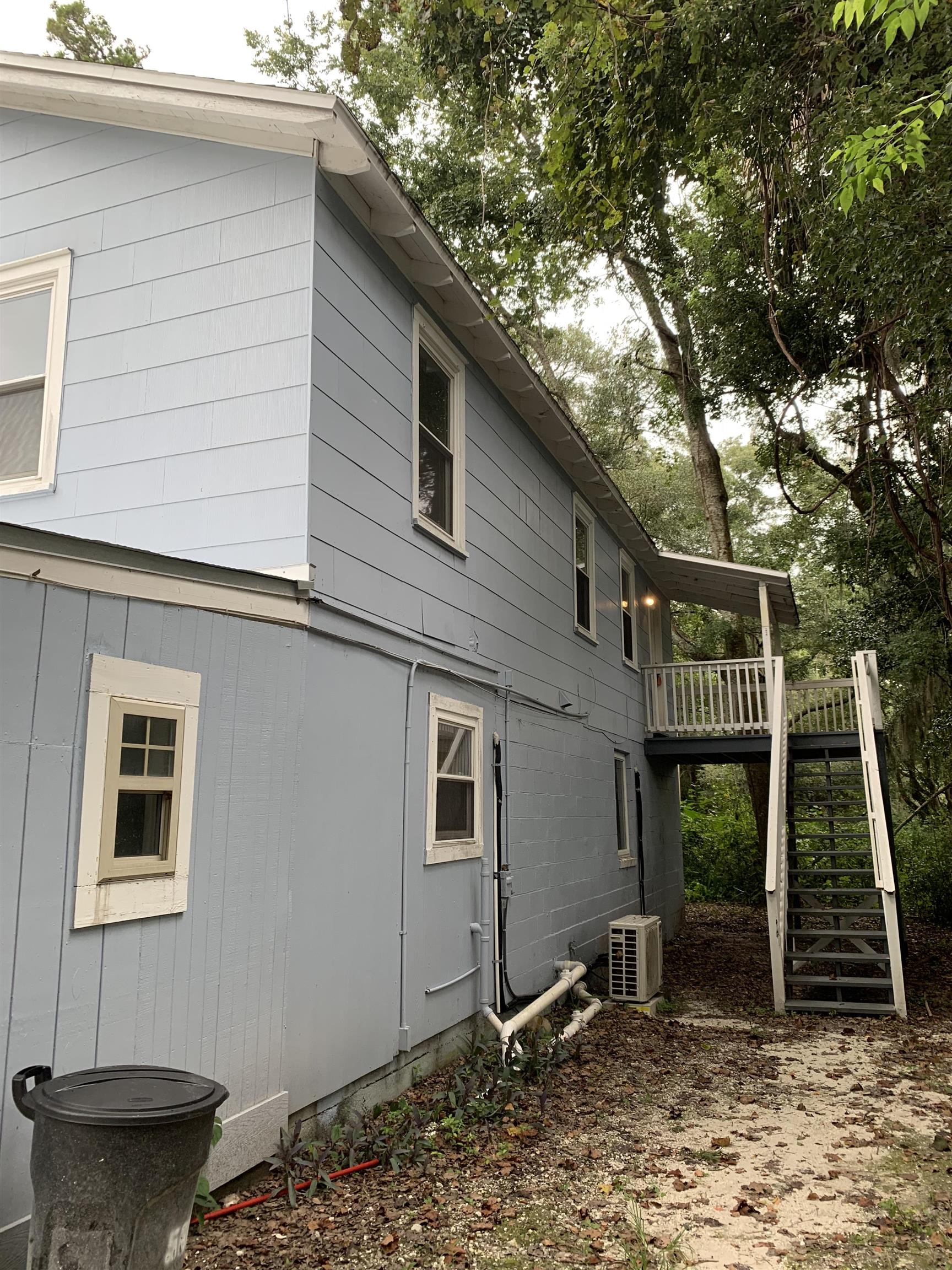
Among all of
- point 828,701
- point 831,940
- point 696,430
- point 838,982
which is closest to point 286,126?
point 838,982

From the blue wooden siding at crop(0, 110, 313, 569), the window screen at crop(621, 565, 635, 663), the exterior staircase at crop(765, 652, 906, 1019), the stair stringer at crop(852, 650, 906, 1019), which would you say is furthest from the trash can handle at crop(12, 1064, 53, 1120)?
the window screen at crop(621, 565, 635, 663)

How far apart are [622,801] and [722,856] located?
7.76 metres

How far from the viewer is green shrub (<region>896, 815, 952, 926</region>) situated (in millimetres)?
15297

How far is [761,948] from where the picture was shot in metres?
12.5

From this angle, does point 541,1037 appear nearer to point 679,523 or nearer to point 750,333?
point 750,333

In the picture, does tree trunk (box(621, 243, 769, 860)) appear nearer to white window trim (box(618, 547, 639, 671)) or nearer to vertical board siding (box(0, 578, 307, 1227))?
white window trim (box(618, 547, 639, 671))

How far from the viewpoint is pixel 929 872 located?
1586 centimetres

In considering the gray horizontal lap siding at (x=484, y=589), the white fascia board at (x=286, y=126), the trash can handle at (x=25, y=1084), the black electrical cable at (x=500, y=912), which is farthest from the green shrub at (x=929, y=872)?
the trash can handle at (x=25, y=1084)

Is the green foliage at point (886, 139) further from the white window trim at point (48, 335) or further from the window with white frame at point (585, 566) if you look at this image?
the window with white frame at point (585, 566)

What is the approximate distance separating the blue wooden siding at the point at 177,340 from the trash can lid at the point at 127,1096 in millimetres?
2655

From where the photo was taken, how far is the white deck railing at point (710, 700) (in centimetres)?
1214

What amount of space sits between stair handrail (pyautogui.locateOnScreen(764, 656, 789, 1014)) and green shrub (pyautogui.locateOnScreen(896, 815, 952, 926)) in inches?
281

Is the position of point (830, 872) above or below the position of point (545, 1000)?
above

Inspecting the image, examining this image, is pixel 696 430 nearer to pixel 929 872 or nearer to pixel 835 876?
pixel 929 872
